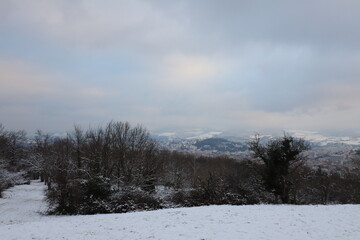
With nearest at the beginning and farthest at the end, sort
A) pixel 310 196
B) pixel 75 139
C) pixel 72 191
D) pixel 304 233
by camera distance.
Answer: pixel 304 233 → pixel 72 191 → pixel 75 139 → pixel 310 196

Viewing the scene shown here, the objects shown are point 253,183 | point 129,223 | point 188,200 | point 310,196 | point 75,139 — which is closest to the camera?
point 129,223

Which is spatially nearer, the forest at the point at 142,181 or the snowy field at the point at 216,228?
the snowy field at the point at 216,228

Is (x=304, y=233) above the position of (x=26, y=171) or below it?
above

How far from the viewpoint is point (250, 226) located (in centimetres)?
1131

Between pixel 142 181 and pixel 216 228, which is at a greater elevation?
pixel 216 228

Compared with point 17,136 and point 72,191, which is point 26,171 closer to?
point 17,136

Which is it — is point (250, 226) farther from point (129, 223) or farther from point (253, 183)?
point (253, 183)

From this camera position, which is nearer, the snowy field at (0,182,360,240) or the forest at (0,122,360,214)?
the snowy field at (0,182,360,240)

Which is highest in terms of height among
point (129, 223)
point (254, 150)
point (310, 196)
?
point (254, 150)

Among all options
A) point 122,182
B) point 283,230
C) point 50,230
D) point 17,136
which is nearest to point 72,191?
point 122,182

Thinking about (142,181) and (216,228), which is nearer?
(216,228)

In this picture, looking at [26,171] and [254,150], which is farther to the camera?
[26,171]

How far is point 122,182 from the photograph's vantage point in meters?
28.2

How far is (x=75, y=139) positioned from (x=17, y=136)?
132 ft
